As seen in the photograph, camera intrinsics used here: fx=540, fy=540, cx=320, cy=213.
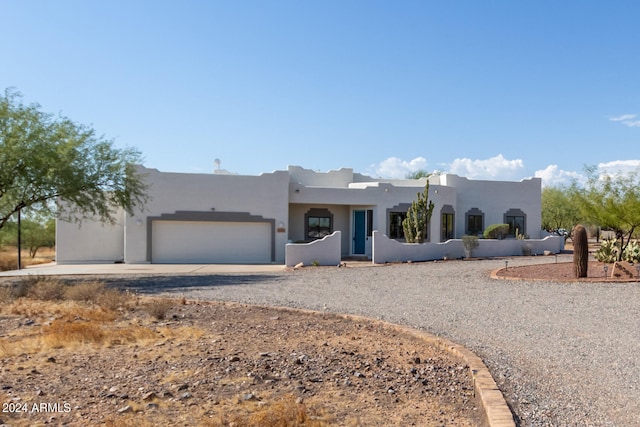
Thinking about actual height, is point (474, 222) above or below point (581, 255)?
above

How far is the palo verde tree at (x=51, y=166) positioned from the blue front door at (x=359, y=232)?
1290cm

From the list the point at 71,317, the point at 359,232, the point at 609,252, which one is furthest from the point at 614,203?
the point at 71,317

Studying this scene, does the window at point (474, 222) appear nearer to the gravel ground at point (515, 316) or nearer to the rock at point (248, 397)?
the gravel ground at point (515, 316)

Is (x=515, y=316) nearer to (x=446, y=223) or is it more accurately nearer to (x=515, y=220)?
(x=446, y=223)

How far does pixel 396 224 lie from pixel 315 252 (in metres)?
7.44

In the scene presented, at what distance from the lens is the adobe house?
88.4 ft

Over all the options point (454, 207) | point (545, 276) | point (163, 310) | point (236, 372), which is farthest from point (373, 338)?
point (454, 207)

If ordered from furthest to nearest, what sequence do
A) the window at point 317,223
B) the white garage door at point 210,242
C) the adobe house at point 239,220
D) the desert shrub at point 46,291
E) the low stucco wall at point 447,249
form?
the window at point 317,223 < the white garage door at point 210,242 < the adobe house at point 239,220 < the low stucco wall at point 447,249 < the desert shrub at point 46,291

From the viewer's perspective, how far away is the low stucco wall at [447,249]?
2478 centimetres

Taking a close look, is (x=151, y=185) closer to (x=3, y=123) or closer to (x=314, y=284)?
(x=3, y=123)

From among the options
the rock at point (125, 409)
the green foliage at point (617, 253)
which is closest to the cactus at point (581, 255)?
the green foliage at point (617, 253)

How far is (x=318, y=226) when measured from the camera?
30.0 m

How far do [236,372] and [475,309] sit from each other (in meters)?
6.79

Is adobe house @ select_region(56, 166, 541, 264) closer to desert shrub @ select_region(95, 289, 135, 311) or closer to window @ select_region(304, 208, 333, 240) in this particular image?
window @ select_region(304, 208, 333, 240)
